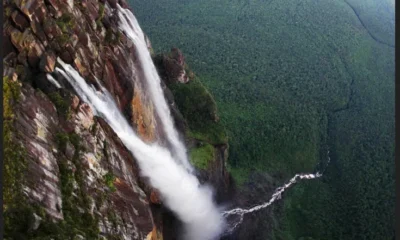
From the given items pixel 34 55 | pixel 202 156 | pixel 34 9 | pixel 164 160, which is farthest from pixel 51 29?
pixel 202 156

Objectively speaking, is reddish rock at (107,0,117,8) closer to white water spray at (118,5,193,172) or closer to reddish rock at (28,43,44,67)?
white water spray at (118,5,193,172)

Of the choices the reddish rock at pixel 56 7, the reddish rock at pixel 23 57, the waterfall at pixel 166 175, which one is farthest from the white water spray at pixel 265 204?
the reddish rock at pixel 23 57

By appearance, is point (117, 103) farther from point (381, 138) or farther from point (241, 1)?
point (241, 1)

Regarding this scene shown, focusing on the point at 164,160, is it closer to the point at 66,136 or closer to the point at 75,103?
the point at 75,103

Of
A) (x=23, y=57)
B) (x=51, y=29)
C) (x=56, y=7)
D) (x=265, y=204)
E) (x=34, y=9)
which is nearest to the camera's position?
(x=23, y=57)

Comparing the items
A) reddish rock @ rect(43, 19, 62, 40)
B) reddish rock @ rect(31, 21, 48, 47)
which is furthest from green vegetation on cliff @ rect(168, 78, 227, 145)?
reddish rock @ rect(31, 21, 48, 47)

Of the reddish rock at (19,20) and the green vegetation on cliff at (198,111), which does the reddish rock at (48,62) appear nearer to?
the reddish rock at (19,20)
